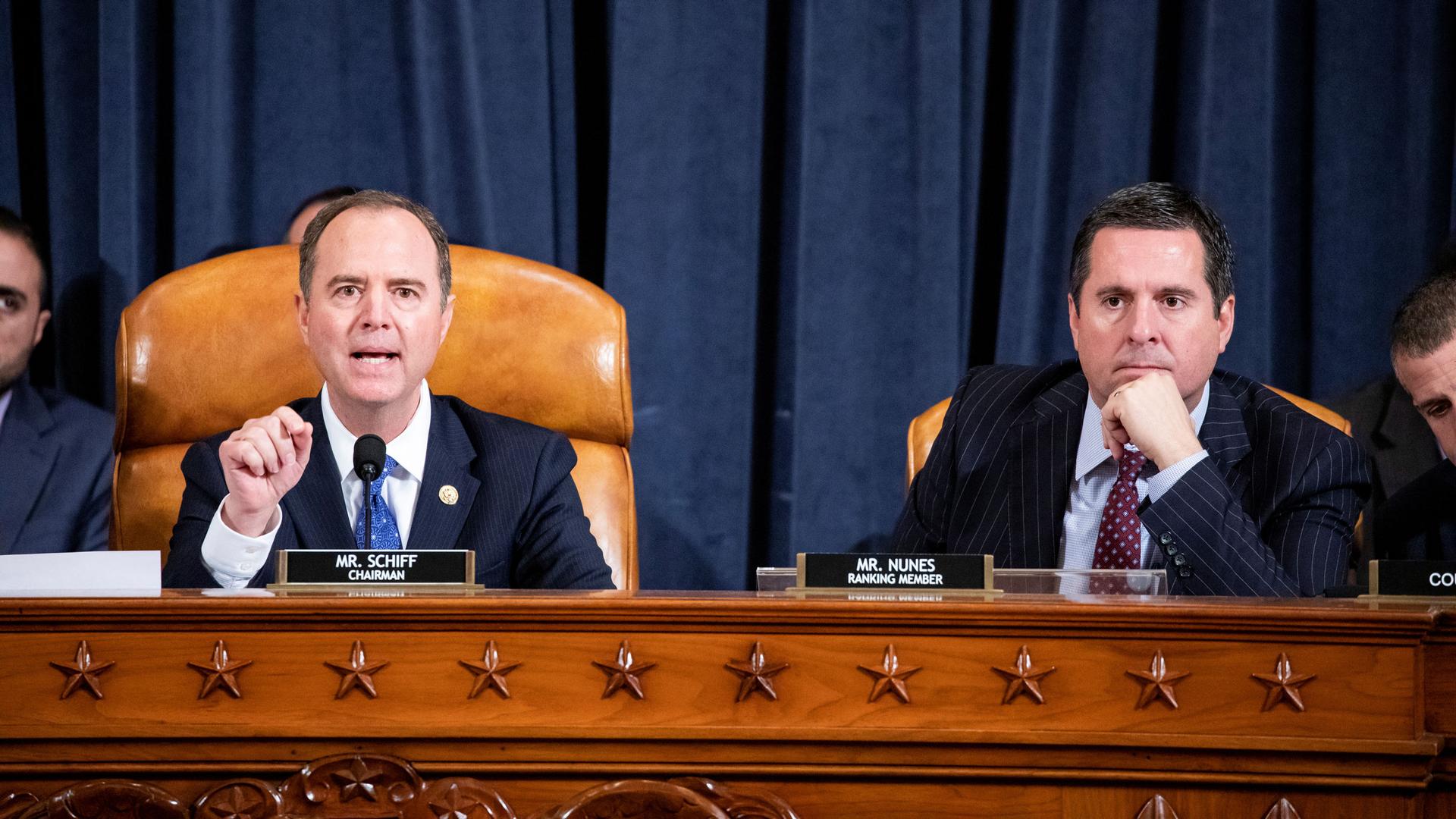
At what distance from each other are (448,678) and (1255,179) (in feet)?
7.84

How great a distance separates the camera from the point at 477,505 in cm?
189

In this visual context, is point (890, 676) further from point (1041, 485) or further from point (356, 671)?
point (1041, 485)

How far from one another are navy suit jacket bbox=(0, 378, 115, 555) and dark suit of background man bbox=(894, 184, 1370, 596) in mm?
1850

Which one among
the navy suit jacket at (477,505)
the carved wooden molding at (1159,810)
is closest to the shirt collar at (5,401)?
the navy suit jacket at (477,505)

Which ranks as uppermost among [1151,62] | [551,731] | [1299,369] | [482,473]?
[1151,62]

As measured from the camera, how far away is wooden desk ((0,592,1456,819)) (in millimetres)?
1096

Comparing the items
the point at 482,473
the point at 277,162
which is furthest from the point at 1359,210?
the point at 277,162

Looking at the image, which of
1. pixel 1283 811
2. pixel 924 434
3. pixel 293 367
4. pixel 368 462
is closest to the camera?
pixel 1283 811

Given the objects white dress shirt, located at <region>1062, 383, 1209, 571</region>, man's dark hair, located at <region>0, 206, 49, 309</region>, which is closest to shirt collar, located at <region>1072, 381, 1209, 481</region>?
white dress shirt, located at <region>1062, 383, 1209, 571</region>

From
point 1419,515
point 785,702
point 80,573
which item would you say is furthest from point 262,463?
point 1419,515

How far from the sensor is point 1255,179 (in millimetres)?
2928

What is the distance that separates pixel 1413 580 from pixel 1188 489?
0.37m

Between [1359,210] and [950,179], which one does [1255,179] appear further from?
[950,179]

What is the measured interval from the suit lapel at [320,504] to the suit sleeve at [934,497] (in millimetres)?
815
